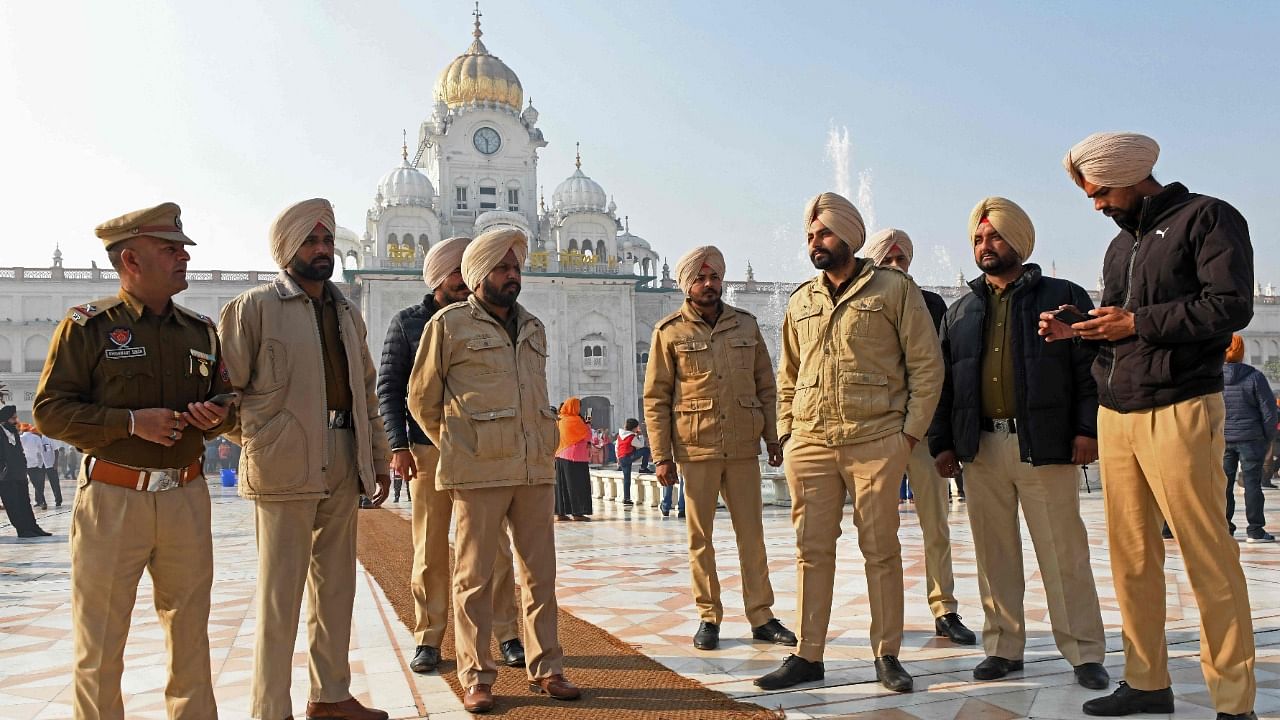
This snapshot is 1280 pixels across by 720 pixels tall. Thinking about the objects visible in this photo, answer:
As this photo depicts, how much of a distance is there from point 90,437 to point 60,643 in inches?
111

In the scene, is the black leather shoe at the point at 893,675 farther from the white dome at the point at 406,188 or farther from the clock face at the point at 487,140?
the clock face at the point at 487,140

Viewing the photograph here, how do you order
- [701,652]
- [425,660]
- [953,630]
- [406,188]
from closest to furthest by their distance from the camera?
[425,660], [701,652], [953,630], [406,188]

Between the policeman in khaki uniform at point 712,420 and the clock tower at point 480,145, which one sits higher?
the clock tower at point 480,145

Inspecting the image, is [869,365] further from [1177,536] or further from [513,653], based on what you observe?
[513,653]

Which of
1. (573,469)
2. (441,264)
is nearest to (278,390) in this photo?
(441,264)

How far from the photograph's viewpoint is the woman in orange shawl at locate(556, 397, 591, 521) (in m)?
12.5

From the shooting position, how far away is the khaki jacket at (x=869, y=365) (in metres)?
3.97

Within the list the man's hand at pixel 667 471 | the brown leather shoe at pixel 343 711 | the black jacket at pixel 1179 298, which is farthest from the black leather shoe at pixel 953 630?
the brown leather shoe at pixel 343 711

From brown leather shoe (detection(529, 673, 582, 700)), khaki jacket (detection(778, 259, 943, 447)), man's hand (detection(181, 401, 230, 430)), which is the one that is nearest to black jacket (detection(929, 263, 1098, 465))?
khaki jacket (detection(778, 259, 943, 447))

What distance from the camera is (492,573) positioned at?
13.0 feet

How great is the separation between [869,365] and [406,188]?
42647 mm

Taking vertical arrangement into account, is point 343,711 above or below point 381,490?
below

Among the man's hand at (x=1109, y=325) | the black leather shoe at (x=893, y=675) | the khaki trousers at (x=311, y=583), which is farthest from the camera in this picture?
the black leather shoe at (x=893, y=675)

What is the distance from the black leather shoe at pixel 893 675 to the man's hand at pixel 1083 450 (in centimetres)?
105
